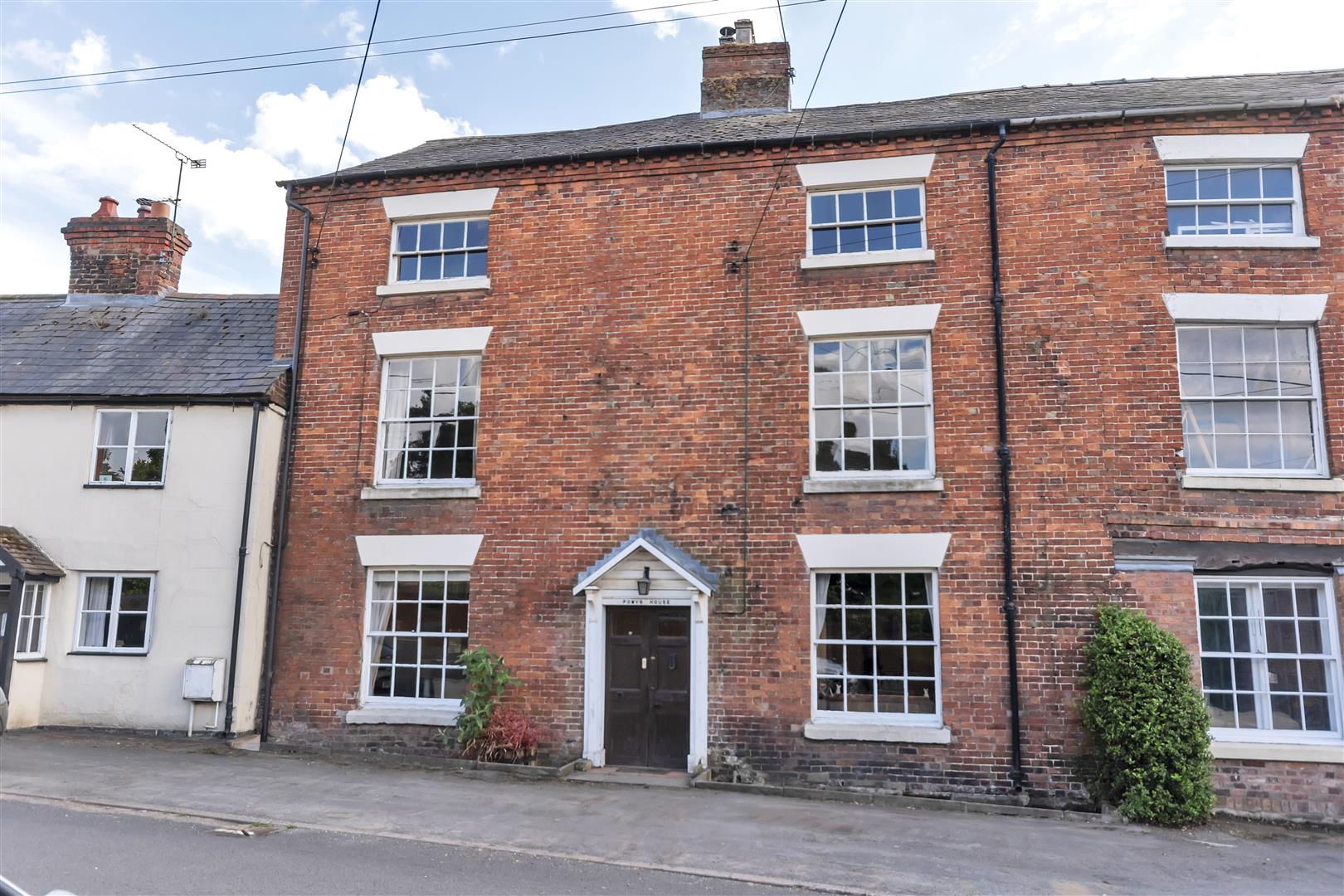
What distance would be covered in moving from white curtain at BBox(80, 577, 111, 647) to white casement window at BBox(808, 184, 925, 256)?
1092cm

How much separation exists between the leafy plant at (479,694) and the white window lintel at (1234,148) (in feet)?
33.7

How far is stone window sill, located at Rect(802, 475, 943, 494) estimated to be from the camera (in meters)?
10.7

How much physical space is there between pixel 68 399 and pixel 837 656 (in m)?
11.5

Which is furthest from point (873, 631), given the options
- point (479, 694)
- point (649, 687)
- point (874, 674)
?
point (479, 694)

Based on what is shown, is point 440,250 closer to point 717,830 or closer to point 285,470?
point 285,470

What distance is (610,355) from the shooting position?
11953 mm

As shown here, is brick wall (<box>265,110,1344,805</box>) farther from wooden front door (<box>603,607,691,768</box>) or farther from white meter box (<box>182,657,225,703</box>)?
white meter box (<box>182,657,225,703</box>)

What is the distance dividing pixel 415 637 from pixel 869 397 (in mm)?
6638

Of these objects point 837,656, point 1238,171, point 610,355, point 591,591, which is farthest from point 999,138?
point 591,591

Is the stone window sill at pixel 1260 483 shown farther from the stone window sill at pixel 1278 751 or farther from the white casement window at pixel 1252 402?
the stone window sill at pixel 1278 751

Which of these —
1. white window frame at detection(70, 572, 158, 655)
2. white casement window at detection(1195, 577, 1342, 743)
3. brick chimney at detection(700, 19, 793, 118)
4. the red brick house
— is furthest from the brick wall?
brick chimney at detection(700, 19, 793, 118)

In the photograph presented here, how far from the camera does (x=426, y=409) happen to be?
12500 mm

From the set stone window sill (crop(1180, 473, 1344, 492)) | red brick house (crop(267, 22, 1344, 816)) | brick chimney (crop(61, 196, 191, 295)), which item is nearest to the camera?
stone window sill (crop(1180, 473, 1344, 492))

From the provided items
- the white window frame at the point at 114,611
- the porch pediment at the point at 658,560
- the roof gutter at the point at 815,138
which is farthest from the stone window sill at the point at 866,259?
the white window frame at the point at 114,611
